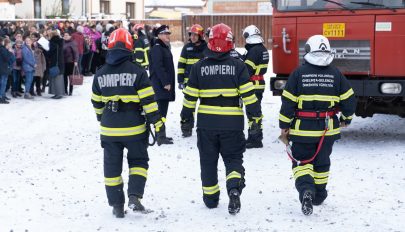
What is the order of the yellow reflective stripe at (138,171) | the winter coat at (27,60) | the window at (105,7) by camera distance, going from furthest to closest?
1. the window at (105,7)
2. the winter coat at (27,60)
3. the yellow reflective stripe at (138,171)

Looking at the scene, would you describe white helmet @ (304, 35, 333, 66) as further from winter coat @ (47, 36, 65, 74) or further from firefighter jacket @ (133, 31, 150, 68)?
winter coat @ (47, 36, 65, 74)

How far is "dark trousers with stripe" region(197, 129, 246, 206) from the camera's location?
7457 mm

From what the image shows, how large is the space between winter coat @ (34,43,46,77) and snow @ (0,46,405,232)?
4313 mm

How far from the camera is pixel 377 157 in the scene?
35.2ft

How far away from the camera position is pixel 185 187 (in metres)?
8.76

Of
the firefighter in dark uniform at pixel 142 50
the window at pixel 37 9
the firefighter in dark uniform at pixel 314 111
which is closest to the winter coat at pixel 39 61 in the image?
the firefighter in dark uniform at pixel 142 50

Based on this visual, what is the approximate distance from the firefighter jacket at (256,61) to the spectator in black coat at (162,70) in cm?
134

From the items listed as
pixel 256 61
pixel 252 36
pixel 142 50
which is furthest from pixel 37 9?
pixel 256 61

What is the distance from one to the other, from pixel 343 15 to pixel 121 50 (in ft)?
15.6

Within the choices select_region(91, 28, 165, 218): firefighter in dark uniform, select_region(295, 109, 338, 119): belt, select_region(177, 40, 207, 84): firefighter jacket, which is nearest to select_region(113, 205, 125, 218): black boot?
select_region(91, 28, 165, 218): firefighter in dark uniform

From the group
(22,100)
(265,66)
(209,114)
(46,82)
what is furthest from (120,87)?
(46,82)

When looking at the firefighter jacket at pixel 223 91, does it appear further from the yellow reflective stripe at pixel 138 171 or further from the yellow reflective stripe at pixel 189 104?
the yellow reflective stripe at pixel 138 171

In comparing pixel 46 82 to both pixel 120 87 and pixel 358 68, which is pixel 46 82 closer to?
pixel 358 68

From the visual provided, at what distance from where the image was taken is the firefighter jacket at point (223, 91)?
7.42 metres
